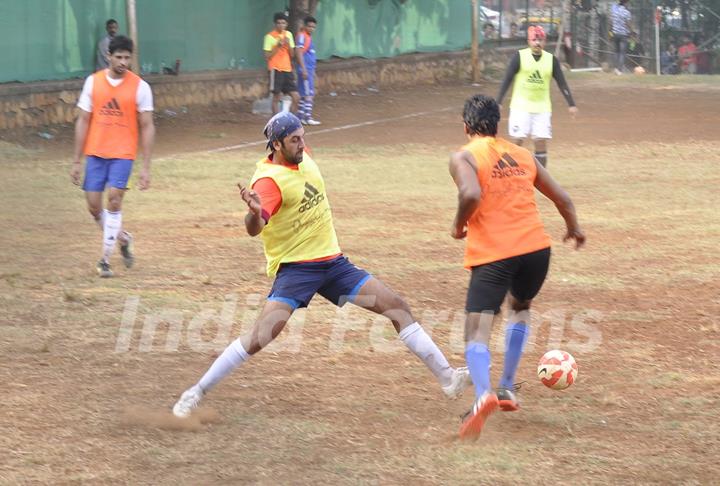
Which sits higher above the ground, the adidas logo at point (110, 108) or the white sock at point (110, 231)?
the adidas logo at point (110, 108)

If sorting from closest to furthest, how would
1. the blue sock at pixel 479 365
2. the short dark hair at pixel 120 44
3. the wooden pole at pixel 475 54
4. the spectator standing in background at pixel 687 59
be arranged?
the blue sock at pixel 479 365, the short dark hair at pixel 120 44, the wooden pole at pixel 475 54, the spectator standing in background at pixel 687 59

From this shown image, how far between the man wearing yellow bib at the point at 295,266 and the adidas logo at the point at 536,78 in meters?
9.23

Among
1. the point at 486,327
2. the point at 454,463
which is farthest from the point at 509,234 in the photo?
the point at 454,463

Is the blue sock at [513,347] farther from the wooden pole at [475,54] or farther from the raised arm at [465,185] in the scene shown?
the wooden pole at [475,54]

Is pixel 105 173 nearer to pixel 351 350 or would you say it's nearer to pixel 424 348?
pixel 351 350

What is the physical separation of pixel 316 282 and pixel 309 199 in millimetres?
467

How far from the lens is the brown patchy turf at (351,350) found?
6.20 m

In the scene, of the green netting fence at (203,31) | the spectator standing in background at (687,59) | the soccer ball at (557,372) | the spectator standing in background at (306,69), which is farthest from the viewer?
the spectator standing in background at (687,59)

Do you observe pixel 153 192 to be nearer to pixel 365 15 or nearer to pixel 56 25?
pixel 56 25

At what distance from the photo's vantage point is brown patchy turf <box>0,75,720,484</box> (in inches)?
244

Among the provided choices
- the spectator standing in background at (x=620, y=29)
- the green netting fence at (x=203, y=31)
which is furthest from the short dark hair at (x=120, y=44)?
the spectator standing in background at (x=620, y=29)

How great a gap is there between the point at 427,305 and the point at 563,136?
13139 mm

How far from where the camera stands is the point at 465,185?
6.35m

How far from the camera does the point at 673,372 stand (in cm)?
781
